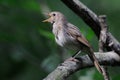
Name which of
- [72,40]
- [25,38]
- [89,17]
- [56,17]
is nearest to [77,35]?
[72,40]

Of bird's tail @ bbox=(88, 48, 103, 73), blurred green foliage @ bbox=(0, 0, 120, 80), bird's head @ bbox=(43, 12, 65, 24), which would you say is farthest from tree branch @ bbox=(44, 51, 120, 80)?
blurred green foliage @ bbox=(0, 0, 120, 80)

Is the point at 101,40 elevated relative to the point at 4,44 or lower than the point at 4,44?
lower

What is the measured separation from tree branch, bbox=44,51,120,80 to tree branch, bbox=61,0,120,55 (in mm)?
54

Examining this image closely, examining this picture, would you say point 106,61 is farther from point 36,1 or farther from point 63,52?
point 36,1

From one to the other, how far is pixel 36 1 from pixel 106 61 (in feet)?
6.22

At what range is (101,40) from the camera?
3398mm

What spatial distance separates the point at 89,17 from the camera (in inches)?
134

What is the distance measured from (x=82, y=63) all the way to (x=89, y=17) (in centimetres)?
27

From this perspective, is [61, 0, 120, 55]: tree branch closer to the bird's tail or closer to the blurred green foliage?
the bird's tail

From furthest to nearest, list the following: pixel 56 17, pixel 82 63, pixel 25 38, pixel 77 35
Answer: pixel 25 38, pixel 56 17, pixel 77 35, pixel 82 63

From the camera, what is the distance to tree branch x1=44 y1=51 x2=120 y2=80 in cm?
298

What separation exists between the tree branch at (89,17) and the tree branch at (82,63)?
0.05m

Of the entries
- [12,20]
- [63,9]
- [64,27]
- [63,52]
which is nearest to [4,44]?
[12,20]

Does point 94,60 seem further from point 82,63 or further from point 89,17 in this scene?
point 89,17
